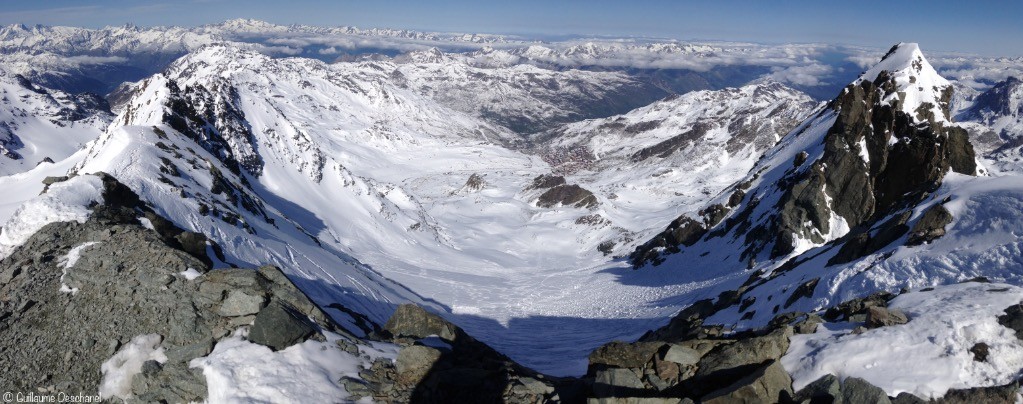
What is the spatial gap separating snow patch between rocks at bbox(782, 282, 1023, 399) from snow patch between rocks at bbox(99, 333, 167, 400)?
1911 centimetres

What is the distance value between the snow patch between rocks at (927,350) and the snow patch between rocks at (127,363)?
1911cm

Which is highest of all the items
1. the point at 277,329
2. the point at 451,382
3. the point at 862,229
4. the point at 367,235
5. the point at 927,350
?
the point at 927,350

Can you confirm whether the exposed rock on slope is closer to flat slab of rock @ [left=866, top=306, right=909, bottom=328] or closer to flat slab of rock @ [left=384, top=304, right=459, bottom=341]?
flat slab of rock @ [left=866, top=306, right=909, bottom=328]

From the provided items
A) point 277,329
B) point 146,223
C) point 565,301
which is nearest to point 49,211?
point 146,223

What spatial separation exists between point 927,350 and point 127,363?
23240mm

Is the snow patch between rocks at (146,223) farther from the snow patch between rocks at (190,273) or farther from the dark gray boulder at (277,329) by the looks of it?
the dark gray boulder at (277,329)

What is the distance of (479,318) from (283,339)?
46.4 meters

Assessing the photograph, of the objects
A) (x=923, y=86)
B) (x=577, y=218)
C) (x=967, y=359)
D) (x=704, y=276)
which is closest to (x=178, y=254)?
(x=967, y=359)

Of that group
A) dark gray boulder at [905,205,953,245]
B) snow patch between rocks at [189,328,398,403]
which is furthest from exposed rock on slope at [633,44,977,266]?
snow patch between rocks at [189,328,398,403]

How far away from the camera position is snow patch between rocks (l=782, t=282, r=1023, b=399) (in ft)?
44.9

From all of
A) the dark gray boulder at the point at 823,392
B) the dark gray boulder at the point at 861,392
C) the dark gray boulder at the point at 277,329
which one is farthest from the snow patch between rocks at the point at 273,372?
the dark gray boulder at the point at 861,392

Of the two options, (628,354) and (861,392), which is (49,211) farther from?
(861,392)

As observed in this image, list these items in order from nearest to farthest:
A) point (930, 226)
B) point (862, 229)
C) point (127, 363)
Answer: point (127, 363), point (930, 226), point (862, 229)

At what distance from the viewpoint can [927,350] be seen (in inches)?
572
